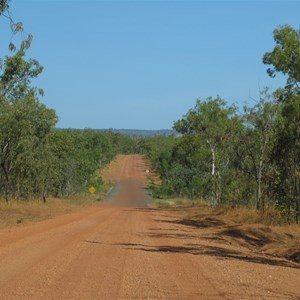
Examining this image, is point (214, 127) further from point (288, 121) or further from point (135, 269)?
point (135, 269)

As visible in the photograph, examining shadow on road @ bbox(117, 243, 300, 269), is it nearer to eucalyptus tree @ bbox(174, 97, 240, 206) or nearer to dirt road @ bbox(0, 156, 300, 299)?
dirt road @ bbox(0, 156, 300, 299)

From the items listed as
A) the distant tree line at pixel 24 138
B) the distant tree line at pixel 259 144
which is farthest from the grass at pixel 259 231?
the distant tree line at pixel 24 138

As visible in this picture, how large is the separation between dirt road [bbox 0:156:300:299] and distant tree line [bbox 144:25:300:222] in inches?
214

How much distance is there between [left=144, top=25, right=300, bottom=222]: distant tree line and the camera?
17906mm

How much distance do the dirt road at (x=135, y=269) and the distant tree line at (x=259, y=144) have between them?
5.42m

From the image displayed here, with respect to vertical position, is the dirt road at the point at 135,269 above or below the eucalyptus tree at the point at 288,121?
below

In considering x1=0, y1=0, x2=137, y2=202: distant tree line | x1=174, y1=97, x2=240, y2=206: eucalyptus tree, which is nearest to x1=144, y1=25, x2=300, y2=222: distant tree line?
x1=174, y1=97, x2=240, y2=206: eucalyptus tree

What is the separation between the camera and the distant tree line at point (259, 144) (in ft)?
58.7

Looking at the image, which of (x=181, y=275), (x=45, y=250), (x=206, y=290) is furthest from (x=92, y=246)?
(x=206, y=290)

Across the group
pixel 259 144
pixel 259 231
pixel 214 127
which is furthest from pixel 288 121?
pixel 214 127

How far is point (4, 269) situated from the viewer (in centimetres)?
1141

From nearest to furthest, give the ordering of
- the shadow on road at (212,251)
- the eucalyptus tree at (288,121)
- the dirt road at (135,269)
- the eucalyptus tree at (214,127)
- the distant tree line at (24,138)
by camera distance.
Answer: the dirt road at (135,269) < the shadow on road at (212,251) < the eucalyptus tree at (288,121) < the distant tree line at (24,138) < the eucalyptus tree at (214,127)

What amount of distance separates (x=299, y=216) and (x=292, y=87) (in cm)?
889

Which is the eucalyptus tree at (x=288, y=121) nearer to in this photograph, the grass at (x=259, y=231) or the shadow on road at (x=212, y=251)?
the grass at (x=259, y=231)
